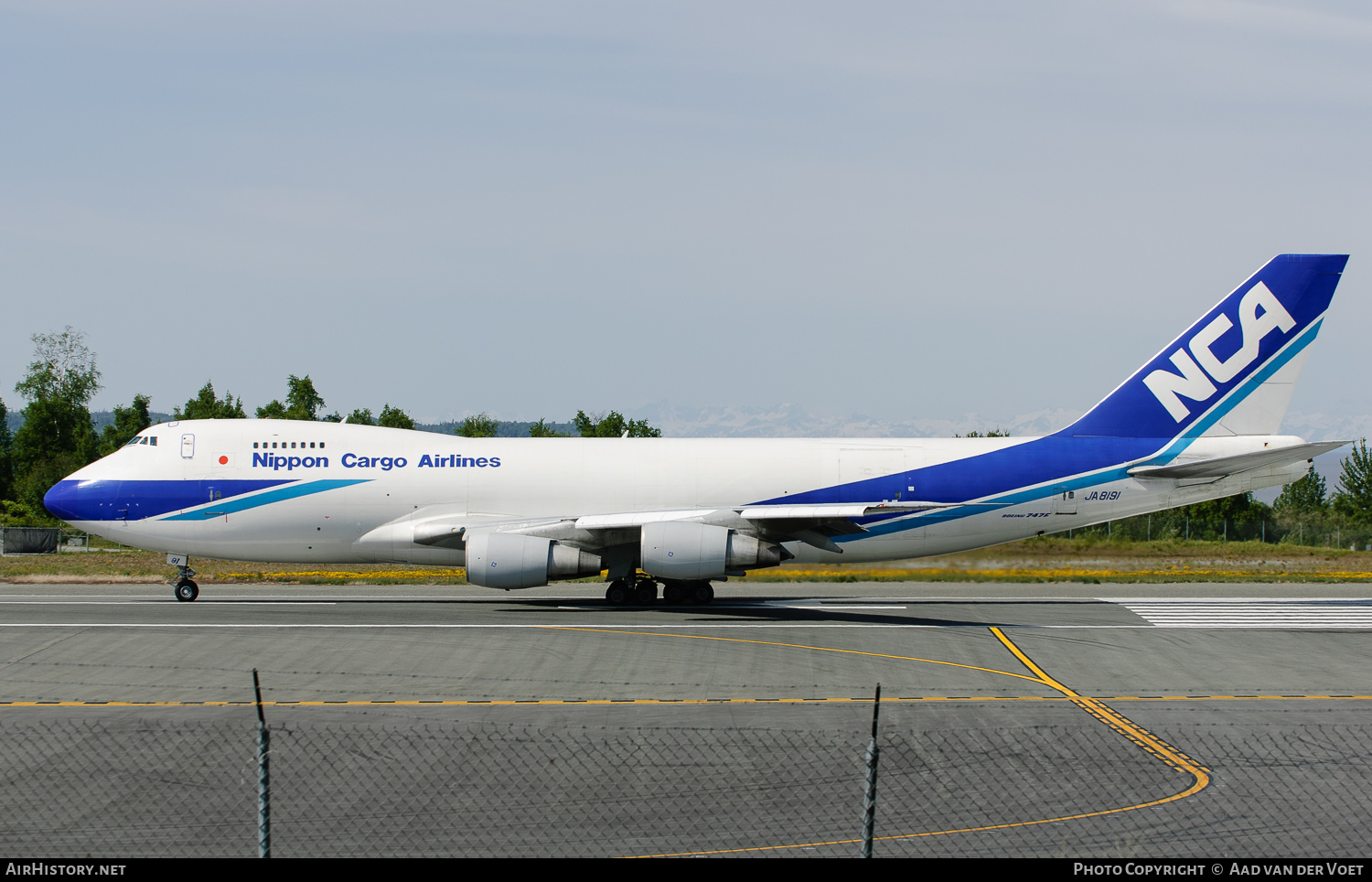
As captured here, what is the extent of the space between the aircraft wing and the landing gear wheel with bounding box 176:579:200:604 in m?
26.5

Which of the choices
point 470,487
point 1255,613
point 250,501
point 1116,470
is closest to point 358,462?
point 250,501

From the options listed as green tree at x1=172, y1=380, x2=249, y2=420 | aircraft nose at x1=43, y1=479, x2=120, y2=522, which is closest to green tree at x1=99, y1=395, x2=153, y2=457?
green tree at x1=172, y1=380, x2=249, y2=420

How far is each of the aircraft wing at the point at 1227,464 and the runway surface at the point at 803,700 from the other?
3.75 m

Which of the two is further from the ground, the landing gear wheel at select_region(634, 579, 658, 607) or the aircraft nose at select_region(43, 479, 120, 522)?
the aircraft nose at select_region(43, 479, 120, 522)

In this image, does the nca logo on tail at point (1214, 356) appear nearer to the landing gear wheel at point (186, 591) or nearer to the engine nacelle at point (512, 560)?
the engine nacelle at point (512, 560)

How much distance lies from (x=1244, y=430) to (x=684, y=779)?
25.5 metres

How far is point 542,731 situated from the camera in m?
14.0

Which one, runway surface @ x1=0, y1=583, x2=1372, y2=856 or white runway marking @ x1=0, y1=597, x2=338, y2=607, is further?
white runway marking @ x1=0, y1=597, x2=338, y2=607

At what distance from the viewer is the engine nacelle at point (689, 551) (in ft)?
86.2

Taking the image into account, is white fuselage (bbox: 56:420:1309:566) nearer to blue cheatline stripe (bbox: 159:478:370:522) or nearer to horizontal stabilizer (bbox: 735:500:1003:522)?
blue cheatline stripe (bbox: 159:478:370:522)

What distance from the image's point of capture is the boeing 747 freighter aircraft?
95.2 ft

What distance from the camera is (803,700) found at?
16406mm

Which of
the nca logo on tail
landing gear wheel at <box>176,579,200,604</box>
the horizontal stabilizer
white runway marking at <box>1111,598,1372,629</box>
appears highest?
the nca logo on tail
